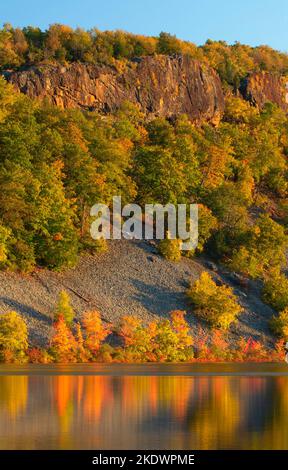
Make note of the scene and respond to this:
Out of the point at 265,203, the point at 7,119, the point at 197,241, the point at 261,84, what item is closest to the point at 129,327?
the point at 197,241

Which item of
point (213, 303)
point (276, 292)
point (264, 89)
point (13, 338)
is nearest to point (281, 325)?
point (213, 303)

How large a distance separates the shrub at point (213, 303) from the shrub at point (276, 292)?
6226mm

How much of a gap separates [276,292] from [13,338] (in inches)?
1417

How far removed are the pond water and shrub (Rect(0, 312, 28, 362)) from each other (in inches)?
724

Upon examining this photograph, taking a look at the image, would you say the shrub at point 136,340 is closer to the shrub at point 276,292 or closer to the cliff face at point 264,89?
the shrub at point 276,292

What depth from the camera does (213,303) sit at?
78438 millimetres

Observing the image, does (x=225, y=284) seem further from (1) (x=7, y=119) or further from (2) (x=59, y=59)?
(2) (x=59, y=59)

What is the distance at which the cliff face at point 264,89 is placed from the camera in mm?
174238

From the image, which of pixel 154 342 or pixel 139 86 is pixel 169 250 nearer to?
pixel 154 342

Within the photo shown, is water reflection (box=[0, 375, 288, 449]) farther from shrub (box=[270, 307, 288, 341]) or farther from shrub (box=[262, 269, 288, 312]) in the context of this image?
shrub (box=[262, 269, 288, 312])

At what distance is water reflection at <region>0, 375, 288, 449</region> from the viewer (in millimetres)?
20281

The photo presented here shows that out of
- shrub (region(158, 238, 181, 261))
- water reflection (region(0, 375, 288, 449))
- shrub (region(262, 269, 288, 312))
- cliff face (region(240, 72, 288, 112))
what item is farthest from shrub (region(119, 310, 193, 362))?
cliff face (region(240, 72, 288, 112))

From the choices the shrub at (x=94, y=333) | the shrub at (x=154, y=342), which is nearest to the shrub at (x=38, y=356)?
the shrub at (x=94, y=333)

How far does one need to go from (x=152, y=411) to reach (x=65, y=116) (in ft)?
275
